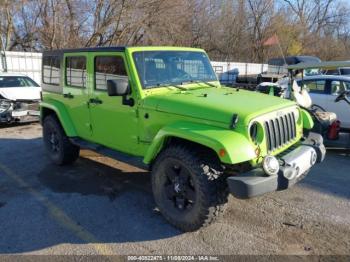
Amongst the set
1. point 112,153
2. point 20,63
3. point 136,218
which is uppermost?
point 20,63

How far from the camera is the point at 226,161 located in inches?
130

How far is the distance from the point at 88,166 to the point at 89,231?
7.79 ft

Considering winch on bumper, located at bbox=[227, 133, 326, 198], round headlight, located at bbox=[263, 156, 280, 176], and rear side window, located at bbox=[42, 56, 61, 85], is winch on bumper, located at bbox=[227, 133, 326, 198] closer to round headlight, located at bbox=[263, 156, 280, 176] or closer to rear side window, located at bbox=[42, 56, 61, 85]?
round headlight, located at bbox=[263, 156, 280, 176]

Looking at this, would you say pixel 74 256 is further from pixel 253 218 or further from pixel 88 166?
pixel 88 166

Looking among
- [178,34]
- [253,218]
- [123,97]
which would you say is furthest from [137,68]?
[178,34]

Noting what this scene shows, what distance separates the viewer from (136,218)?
4227 millimetres

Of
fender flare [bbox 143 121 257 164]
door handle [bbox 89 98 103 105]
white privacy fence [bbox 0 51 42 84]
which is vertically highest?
white privacy fence [bbox 0 51 42 84]

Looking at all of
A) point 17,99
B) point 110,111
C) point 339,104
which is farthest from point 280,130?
point 17,99

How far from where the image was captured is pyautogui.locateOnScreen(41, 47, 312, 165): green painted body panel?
11.4ft

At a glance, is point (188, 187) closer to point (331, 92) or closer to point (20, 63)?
point (331, 92)

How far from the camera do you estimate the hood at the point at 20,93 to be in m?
9.73

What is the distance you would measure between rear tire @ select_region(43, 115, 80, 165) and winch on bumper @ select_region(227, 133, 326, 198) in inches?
139

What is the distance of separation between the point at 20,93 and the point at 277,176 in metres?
8.63

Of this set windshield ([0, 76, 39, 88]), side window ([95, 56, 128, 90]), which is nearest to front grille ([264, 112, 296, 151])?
side window ([95, 56, 128, 90])
